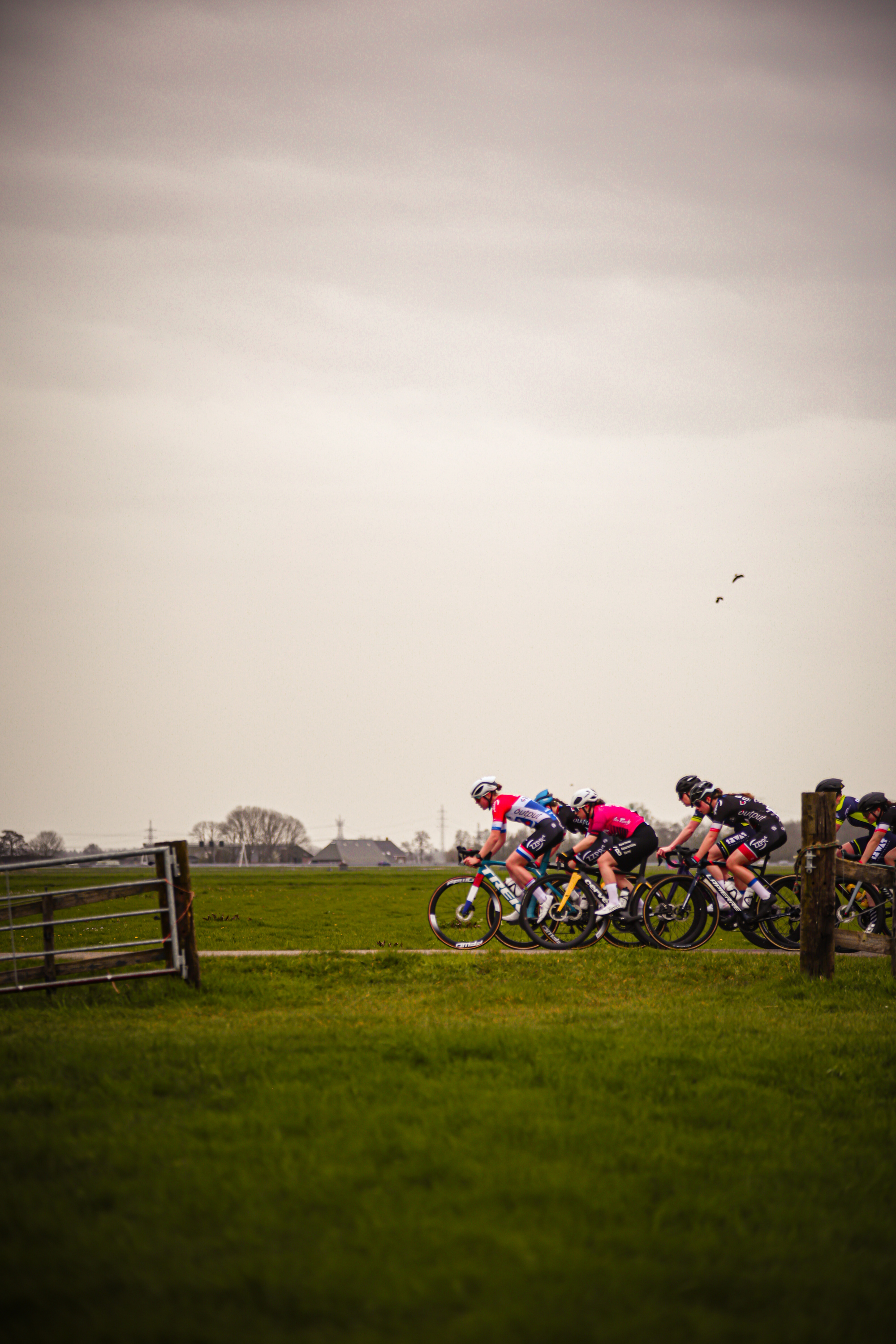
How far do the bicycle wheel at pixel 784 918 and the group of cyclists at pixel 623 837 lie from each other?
9.5 inches

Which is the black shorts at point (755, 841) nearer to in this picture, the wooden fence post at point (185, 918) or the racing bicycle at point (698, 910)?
the racing bicycle at point (698, 910)

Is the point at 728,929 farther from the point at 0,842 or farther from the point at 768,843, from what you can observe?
the point at 0,842

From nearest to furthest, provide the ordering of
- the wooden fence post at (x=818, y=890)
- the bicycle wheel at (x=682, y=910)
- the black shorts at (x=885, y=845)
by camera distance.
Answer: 1. the wooden fence post at (x=818, y=890)
2. the bicycle wheel at (x=682, y=910)
3. the black shorts at (x=885, y=845)

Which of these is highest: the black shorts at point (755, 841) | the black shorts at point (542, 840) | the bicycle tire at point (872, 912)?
the black shorts at point (542, 840)

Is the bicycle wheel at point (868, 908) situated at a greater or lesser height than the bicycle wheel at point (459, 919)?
lesser

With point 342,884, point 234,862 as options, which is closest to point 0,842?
point 234,862

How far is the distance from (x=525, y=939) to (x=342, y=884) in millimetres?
39141

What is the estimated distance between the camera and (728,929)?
14945 millimetres

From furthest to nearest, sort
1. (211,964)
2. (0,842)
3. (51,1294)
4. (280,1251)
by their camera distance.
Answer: (0,842)
(211,964)
(280,1251)
(51,1294)

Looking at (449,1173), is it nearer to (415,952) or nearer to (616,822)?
(415,952)

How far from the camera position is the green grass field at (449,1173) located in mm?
3736

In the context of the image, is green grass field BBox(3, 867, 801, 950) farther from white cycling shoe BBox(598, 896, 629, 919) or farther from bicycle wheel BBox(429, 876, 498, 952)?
white cycling shoe BBox(598, 896, 629, 919)

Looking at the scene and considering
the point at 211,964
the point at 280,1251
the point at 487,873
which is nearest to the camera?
the point at 280,1251

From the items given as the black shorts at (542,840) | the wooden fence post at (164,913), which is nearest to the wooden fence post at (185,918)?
the wooden fence post at (164,913)
